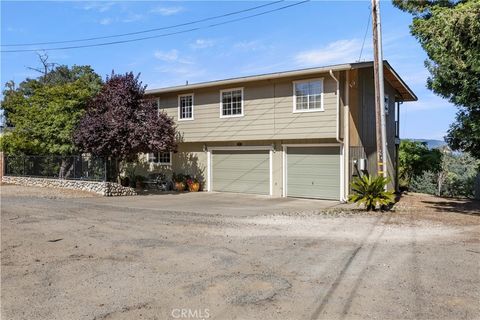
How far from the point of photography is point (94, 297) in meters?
4.95

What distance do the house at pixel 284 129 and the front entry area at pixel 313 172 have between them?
0.04m

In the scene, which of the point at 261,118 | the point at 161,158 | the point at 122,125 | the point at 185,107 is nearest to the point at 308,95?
the point at 261,118

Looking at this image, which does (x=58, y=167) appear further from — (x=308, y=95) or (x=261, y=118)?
(x=308, y=95)

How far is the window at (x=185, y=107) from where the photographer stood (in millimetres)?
20562

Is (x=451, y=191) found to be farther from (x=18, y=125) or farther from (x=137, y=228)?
(x=18, y=125)

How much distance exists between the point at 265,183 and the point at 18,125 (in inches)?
509

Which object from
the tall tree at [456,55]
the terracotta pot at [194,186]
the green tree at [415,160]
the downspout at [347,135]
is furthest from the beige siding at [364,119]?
the terracotta pot at [194,186]

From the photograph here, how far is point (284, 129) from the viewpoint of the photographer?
56.2 feet

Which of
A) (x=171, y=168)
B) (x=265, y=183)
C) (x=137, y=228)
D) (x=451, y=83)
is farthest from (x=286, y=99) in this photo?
(x=137, y=228)

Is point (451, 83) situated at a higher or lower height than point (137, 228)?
higher

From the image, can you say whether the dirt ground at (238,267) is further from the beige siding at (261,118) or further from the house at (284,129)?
the beige siding at (261,118)

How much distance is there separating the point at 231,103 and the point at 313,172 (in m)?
4.94

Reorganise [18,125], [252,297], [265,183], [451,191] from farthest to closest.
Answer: [451,191] < [18,125] < [265,183] < [252,297]

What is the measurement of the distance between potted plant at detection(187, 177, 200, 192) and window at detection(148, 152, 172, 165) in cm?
193
